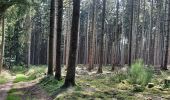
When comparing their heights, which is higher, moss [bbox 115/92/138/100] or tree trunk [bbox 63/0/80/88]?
tree trunk [bbox 63/0/80/88]

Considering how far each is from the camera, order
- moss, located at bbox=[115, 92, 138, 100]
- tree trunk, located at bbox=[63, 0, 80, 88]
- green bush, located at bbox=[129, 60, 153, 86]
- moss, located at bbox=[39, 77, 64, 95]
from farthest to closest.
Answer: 1. green bush, located at bbox=[129, 60, 153, 86]
2. moss, located at bbox=[39, 77, 64, 95]
3. tree trunk, located at bbox=[63, 0, 80, 88]
4. moss, located at bbox=[115, 92, 138, 100]

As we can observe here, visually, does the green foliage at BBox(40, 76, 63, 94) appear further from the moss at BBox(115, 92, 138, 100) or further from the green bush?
the green bush

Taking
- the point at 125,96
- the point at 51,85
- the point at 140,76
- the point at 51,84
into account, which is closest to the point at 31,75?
the point at 51,84

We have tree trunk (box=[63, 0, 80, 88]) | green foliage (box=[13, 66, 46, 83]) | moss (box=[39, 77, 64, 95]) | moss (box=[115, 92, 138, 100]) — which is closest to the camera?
moss (box=[115, 92, 138, 100])

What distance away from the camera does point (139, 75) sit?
56.1 ft

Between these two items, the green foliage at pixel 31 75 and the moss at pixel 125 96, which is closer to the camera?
the moss at pixel 125 96

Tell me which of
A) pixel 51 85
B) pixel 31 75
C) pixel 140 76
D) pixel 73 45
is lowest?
pixel 31 75

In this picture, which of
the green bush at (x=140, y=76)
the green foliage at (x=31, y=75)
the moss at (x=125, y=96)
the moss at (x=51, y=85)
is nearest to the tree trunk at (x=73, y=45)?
the moss at (x=51, y=85)

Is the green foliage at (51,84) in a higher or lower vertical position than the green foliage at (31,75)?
higher

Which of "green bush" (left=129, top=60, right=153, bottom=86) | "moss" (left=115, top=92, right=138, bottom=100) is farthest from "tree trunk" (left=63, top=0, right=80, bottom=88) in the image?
"green bush" (left=129, top=60, right=153, bottom=86)

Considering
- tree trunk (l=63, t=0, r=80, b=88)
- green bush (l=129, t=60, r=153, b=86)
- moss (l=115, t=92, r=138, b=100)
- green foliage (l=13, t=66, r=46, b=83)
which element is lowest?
green foliage (l=13, t=66, r=46, b=83)

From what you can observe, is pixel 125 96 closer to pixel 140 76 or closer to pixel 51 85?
pixel 140 76

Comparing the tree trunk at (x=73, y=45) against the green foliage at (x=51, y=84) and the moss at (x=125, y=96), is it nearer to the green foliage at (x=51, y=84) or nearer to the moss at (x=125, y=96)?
the green foliage at (x=51, y=84)

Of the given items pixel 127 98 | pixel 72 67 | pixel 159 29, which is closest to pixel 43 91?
pixel 72 67
